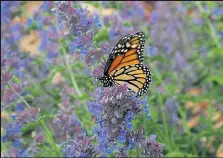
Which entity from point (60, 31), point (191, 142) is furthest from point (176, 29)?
point (191, 142)

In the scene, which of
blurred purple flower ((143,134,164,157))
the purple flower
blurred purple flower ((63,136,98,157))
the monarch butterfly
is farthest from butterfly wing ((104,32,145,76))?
the purple flower

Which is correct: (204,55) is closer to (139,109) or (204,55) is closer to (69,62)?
(69,62)

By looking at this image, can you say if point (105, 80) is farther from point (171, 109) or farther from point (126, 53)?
point (171, 109)

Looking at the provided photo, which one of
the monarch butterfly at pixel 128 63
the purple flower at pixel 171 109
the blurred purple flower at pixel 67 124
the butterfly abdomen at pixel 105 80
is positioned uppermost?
the monarch butterfly at pixel 128 63

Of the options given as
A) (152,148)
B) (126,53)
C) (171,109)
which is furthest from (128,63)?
(171,109)

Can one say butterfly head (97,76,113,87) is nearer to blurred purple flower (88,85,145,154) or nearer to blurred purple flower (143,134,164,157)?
blurred purple flower (88,85,145,154)

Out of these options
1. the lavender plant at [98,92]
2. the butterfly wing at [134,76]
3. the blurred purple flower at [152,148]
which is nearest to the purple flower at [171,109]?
the lavender plant at [98,92]

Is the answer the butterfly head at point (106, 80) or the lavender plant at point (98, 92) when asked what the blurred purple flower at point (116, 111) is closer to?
the lavender plant at point (98, 92)
